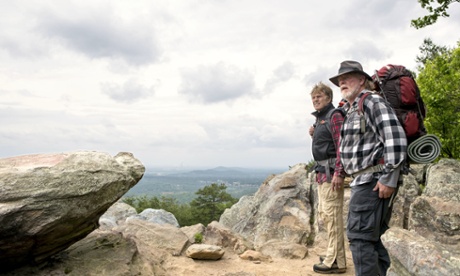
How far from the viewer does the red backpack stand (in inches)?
213

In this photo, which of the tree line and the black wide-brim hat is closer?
the black wide-brim hat

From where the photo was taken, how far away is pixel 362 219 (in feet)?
17.5

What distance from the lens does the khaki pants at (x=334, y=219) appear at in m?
7.98

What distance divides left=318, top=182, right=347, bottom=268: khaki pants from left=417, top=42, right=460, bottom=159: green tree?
42.9ft

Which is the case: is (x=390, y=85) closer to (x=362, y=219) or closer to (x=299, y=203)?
(x=362, y=219)

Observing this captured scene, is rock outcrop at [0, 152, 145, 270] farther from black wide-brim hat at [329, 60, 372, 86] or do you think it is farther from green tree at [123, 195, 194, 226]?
green tree at [123, 195, 194, 226]

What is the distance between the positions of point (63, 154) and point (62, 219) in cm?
139

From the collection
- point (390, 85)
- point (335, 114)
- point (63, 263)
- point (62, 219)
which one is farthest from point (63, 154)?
point (390, 85)

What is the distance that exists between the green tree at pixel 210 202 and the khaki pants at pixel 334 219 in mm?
47186

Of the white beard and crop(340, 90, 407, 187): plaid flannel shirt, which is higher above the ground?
the white beard

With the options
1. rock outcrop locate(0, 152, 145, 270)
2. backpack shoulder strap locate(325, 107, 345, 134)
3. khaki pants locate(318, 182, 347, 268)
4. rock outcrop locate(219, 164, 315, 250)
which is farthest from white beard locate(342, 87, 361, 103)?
rock outcrop locate(219, 164, 315, 250)

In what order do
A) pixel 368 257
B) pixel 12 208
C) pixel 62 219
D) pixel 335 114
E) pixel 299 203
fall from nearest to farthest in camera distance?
1. pixel 368 257
2. pixel 12 208
3. pixel 62 219
4. pixel 335 114
5. pixel 299 203

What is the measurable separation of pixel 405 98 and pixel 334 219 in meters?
3.48

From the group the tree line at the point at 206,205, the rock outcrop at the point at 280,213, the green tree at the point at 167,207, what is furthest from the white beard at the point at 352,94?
the green tree at the point at 167,207
